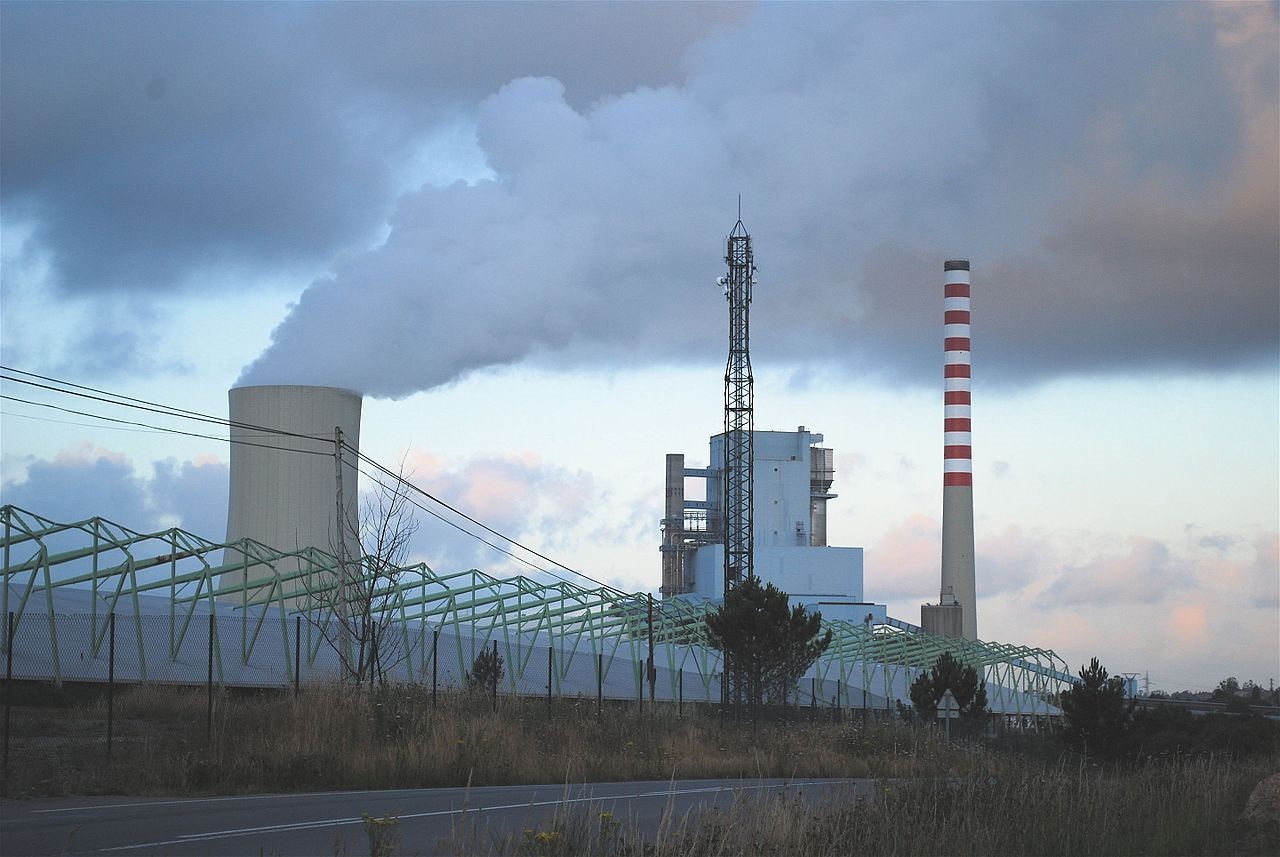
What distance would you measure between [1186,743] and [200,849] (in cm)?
3196

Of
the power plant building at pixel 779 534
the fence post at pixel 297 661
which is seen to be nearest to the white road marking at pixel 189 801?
the fence post at pixel 297 661

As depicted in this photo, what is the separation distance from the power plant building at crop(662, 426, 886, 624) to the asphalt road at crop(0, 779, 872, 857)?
190 feet

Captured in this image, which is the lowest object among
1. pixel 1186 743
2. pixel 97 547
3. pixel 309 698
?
pixel 1186 743

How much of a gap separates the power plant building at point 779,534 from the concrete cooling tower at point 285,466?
36206mm

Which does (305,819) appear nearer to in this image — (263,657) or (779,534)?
(263,657)

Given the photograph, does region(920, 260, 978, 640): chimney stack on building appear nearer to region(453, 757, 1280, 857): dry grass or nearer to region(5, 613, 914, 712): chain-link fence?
region(5, 613, 914, 712): chain-link fence

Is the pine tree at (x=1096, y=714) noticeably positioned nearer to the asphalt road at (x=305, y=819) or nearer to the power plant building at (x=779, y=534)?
the asphalt road at (x=305, y=819)

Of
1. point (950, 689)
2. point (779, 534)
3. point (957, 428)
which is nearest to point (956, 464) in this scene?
point (957, 428)

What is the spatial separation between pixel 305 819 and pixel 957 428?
54.3 m

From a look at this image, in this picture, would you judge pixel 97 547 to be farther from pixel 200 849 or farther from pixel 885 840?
pixel 885 840

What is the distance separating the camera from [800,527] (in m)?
76.9

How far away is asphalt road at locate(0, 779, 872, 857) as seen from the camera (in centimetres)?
941

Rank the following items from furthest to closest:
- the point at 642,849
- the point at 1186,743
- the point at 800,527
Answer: the point at 800,527 → the point at 1186,743 → the point at 642,849

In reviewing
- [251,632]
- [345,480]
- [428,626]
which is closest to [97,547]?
[251,632]
